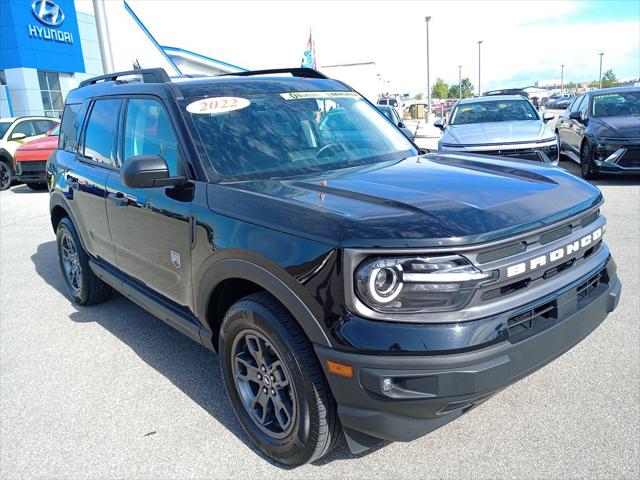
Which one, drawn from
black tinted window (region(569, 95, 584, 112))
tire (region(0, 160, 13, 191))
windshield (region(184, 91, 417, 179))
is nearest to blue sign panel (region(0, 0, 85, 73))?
tire (region(0, 160, 13, 191))

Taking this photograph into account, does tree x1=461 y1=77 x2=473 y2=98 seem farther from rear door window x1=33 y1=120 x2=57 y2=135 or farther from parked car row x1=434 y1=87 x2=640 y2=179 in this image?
parked car row x1=434 y1=87 x2=640 y2=179

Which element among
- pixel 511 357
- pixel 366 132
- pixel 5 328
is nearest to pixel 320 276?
pixel 511 357

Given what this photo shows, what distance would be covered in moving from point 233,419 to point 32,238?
6426 mm

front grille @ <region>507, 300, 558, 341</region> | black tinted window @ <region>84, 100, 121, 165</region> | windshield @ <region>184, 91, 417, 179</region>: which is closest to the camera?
front grille @ <region>507, 300, 558, 341</region>

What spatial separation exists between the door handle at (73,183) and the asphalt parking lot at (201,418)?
3.87 ft

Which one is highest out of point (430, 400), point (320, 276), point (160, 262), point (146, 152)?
point (146, 152)

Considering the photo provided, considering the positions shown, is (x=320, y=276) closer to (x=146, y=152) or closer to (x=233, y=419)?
(x=233, y=419)

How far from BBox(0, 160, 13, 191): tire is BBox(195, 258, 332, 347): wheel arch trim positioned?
44.3ft

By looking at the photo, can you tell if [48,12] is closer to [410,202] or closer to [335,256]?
[410,202]

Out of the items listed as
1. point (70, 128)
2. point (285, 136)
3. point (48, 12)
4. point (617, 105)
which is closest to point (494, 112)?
point (617, 105)

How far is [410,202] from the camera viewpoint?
7.93 ft

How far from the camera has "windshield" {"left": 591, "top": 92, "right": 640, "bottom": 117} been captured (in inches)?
406

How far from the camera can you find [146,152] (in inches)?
138

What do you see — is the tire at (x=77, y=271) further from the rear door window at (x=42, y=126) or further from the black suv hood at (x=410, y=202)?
the rear door window at (x=42, y=126)
